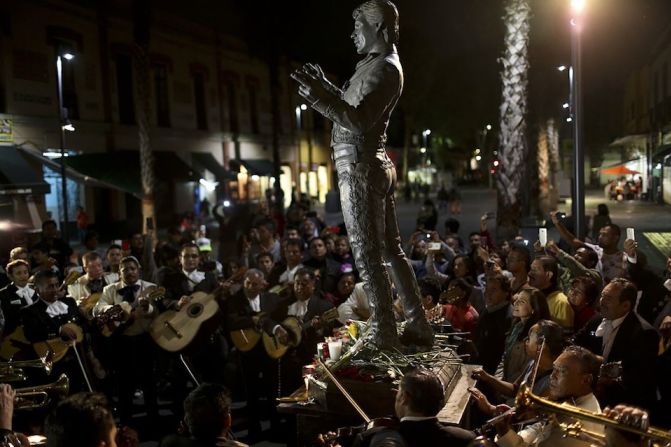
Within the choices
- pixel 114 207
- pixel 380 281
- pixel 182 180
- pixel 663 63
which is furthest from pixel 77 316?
pixel 663 63

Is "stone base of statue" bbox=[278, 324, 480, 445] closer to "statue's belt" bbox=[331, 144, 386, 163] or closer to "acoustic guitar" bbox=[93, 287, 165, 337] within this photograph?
"statue's belt" bbox=[331, 144, 386, 163]

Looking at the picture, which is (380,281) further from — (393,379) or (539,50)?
(539,50)

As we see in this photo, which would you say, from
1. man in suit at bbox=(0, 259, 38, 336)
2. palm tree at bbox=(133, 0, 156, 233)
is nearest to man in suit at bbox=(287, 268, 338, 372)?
man in suit at bbox=(0, 259, 38, 336)

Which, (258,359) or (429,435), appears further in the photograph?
(258,359)

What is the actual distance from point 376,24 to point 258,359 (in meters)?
3.87

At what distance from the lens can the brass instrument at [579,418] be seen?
2.77 meters

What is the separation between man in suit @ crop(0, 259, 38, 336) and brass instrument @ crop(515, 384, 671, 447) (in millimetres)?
5530

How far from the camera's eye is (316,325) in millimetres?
6504

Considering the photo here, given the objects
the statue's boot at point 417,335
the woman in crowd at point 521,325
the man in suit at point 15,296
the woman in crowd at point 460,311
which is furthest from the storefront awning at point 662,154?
the man in suit at point 15,296

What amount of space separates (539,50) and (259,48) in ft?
41.3

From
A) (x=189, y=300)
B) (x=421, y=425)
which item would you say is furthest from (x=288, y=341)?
(x=421, y=425)

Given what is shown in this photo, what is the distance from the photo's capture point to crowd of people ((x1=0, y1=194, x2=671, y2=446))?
4.41m

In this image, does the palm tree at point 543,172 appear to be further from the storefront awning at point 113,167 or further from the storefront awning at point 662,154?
the storefront awning at point 113,167

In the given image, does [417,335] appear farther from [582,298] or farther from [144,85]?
[144,85]
